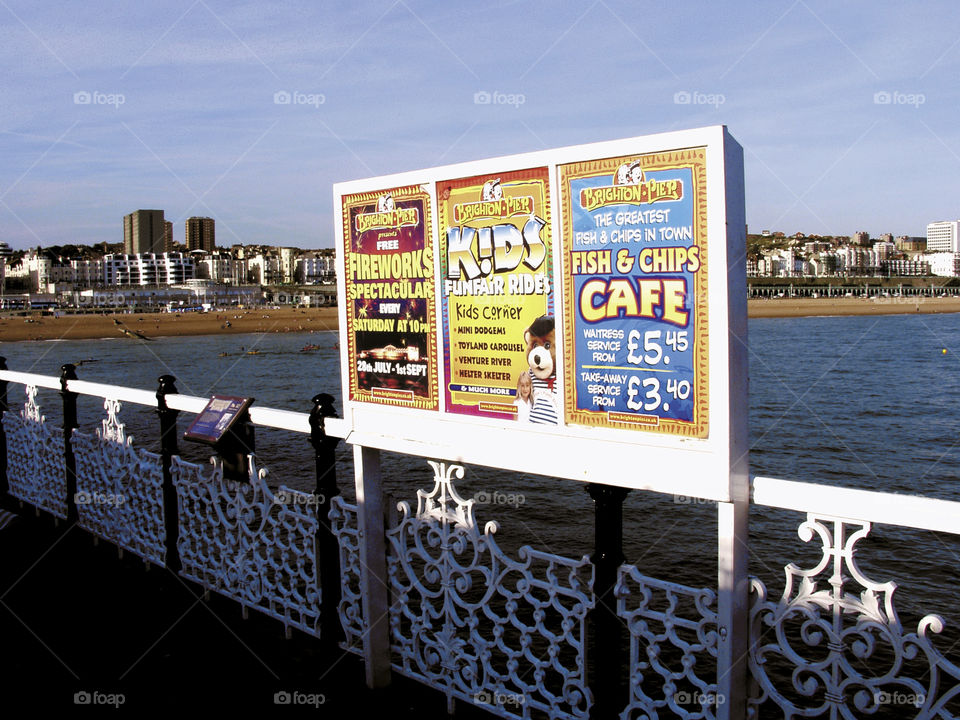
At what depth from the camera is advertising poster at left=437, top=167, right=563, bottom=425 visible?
10.3ft

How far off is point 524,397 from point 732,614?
1082mm

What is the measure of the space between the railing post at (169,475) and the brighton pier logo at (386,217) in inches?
85.4

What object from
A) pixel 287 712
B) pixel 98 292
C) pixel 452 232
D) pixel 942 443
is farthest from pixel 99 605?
pixel 98 292

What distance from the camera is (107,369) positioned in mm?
41031

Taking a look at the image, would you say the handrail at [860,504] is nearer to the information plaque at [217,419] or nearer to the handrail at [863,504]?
the handrail at [863,504]

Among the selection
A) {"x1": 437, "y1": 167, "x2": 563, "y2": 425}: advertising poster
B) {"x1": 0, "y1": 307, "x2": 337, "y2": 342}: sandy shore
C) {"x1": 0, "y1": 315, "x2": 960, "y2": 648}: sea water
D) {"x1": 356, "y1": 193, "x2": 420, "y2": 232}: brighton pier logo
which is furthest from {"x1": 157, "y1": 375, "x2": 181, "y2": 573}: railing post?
{"x1": 0, "y1": 307, "x2": 337, "y2": 342}: sandy shore

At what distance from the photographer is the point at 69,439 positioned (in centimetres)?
640

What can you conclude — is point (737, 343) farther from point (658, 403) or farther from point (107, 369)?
point (107, 369)

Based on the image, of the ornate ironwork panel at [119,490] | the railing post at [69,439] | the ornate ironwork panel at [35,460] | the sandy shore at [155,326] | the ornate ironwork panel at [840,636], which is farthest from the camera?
the sandy shore at [155,326]

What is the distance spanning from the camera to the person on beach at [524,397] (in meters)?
3.23

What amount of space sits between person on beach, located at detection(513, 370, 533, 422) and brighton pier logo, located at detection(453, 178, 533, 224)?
0.62 metres

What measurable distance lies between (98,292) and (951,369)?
122598 millimetres
